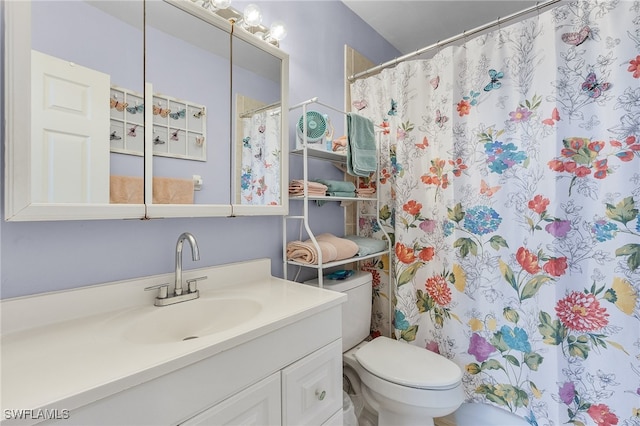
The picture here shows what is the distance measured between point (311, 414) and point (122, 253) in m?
0.80

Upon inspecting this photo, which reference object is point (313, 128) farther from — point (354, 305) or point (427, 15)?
point (427, 15)

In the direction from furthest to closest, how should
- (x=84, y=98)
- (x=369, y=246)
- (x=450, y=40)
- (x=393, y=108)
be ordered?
(x=393, y=108)
(x=369, y=246)
(x=450, y=40)
(x=84, y=98)

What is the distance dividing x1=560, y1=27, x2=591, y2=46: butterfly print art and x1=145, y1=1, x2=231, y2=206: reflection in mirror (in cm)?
141

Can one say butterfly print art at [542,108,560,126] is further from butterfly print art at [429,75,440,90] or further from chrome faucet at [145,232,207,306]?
chrome faucet at [145,232,207,306]

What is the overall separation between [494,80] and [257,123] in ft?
3.77

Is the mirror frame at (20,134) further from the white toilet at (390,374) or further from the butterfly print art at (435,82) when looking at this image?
the butterfly print art at (435,82)

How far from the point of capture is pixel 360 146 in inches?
61.1

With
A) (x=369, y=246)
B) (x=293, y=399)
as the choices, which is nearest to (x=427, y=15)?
(x=369, y=246)

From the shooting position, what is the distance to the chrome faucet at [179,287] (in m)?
0.95

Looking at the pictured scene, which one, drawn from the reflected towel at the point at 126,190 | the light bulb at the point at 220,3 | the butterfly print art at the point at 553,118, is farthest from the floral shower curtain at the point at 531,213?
the reflected towel at the point at 126,190

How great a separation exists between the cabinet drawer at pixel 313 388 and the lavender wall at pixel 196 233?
1.73 feet

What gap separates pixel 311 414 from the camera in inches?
36.1

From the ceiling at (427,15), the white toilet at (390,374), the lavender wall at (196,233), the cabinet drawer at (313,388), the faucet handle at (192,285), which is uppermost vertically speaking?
the ceiling at (427,15)

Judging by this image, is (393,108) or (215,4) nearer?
(215,4)
